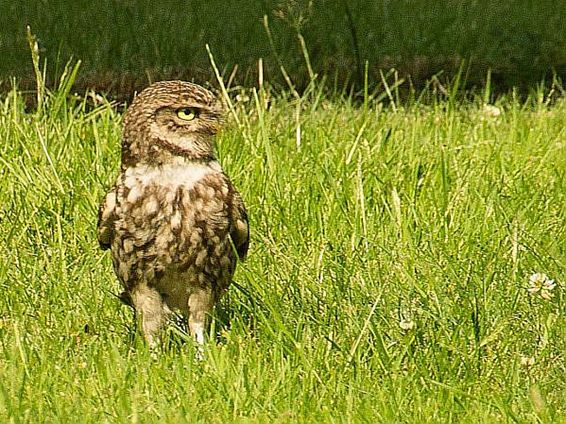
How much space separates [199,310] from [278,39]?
4454 mm

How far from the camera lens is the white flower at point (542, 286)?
4.25 meters

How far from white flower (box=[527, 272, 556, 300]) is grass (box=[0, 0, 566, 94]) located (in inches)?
144

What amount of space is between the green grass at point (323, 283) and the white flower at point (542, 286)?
0.19 feet

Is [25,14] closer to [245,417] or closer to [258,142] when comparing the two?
[258,142]

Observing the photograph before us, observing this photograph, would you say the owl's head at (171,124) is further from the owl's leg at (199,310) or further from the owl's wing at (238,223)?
the owl's leg at (199,310)

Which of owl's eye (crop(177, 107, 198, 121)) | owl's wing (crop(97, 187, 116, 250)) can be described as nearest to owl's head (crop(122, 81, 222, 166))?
owl's eye (crop(177, 107, 198, 121))

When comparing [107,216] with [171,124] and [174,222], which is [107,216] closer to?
[174,222]

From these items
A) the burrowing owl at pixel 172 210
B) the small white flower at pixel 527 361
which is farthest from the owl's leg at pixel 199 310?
the small white flower at pixel 527 361

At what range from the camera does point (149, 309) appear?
4309mm

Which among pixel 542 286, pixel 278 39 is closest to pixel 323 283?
pixel 542 286

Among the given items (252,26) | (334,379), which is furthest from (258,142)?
(252,26)

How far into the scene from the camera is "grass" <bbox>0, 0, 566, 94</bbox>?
805cm

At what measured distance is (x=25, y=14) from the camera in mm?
Answer: 8586

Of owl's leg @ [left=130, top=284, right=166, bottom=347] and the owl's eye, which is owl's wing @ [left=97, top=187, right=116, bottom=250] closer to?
owl's leg @ [left=130, top=284, right=166, bottom=347]
